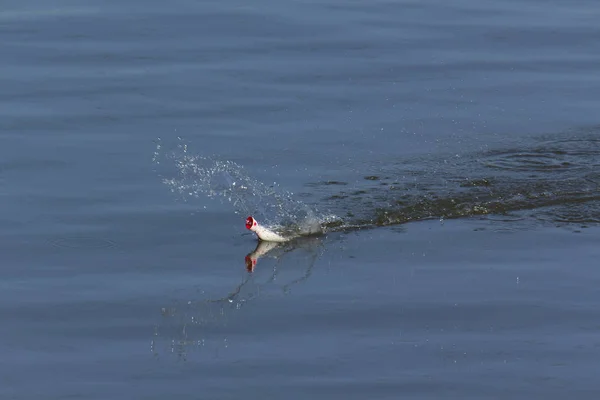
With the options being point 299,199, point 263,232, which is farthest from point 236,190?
point 263,232

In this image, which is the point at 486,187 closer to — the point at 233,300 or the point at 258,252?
the point at 258,252

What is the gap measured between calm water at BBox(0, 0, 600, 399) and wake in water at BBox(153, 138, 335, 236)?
25mm

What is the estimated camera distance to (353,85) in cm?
1385

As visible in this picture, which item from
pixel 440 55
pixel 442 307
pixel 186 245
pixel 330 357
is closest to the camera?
pixel 330 357

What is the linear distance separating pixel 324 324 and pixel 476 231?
216cm

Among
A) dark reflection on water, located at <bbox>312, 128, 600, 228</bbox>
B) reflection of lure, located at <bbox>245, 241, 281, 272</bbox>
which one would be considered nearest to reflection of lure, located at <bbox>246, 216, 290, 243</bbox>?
reflection of lure, located at <bbox>245, 241, 281, 272</bbox>

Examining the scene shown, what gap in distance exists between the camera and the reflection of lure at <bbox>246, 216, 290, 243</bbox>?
32.6 ft

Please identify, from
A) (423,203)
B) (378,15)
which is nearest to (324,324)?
(423,203)

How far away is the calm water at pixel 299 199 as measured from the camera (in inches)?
314

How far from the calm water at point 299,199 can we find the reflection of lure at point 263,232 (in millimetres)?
112

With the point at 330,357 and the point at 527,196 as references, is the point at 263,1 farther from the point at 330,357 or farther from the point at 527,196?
the point at 330,357

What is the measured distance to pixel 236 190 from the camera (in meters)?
11.0

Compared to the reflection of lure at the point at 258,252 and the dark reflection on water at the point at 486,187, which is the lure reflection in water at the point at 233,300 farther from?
the dark reflection on water at the point at 486,187

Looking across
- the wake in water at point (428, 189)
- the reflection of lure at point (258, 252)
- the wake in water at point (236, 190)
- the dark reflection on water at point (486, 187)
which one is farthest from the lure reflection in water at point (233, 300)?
the dark reflection on water at point (486, 187)
